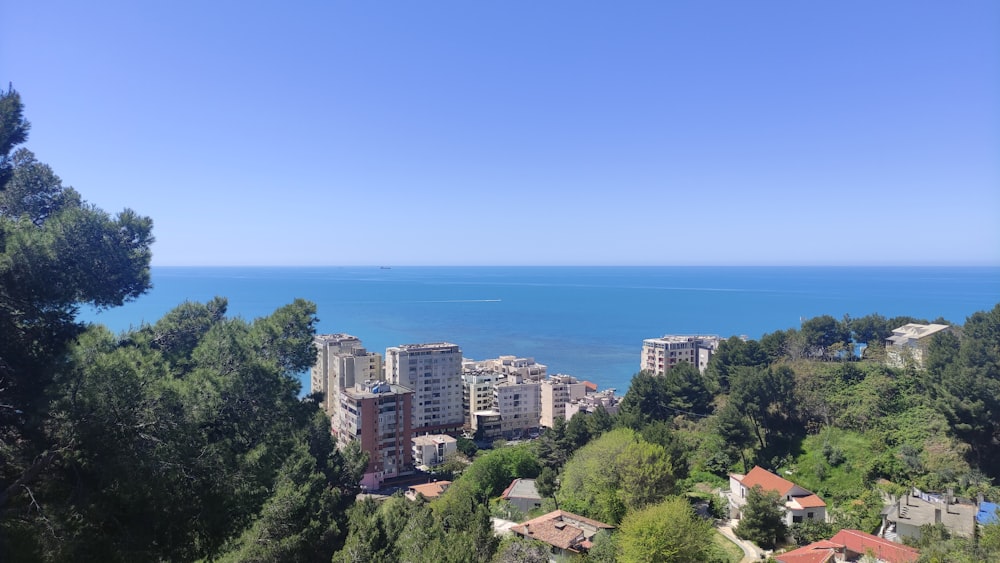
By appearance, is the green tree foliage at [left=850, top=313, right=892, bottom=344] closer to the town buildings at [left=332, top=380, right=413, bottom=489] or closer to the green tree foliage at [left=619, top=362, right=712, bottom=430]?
the green tree foliage at [left=619, top=362, right=712, bottom=430]

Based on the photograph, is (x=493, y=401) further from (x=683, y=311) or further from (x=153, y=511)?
(x=683, y=311)

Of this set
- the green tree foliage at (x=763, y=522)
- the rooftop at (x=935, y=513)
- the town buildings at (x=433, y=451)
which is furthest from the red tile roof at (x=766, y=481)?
the town buildings at (x=433, y=451)

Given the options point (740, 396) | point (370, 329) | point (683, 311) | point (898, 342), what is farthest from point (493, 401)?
point (683, 311)

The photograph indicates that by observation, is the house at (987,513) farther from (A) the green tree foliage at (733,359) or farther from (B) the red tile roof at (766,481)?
(A) the green tree foliage at (733,359)

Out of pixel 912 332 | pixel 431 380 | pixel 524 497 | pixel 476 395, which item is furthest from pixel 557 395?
pixel 912 332

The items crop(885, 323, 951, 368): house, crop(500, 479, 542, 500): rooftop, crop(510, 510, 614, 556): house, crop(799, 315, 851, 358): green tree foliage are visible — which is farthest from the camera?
crop(799, 315, 851, 358): green tree foliage

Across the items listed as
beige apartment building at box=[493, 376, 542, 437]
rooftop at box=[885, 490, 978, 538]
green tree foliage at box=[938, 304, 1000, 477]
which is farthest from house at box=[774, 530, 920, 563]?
beige apartment building at box=[493, 376, 542, 437]
